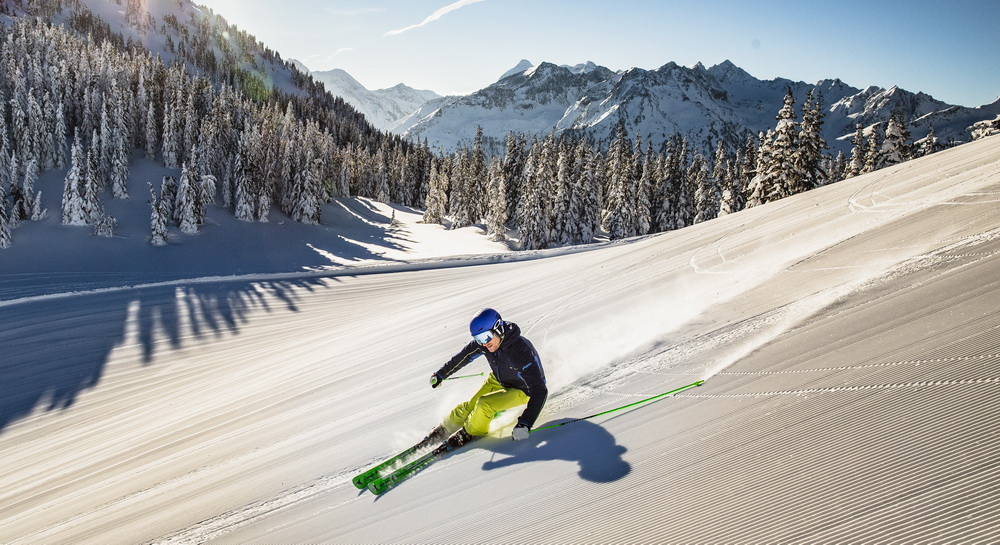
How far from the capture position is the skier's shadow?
4.40m

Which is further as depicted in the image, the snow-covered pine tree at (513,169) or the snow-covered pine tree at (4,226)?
the snow-covered pine tree at (513,169)

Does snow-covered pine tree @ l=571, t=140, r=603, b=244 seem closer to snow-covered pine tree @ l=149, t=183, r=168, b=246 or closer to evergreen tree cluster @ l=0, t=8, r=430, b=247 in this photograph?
evergreen tree cluster @ l=0, t=8, r=430, b=247

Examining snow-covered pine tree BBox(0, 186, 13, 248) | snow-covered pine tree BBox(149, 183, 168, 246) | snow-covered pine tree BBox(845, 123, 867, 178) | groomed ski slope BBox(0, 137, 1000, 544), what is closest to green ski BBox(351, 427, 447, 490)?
groomed ski slope BBox(0, 137, 1000, 544)

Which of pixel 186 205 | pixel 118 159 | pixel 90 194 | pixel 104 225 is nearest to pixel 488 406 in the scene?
pixel 104 225

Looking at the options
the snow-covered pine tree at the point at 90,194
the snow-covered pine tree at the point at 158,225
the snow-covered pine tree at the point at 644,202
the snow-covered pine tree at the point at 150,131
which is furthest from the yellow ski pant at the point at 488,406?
the snow-covered pine tree at the point at 150,131

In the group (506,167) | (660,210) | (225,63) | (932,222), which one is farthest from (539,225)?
(225,63)

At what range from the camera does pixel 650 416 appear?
5.14m

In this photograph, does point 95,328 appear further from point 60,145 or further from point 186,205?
point 60,145

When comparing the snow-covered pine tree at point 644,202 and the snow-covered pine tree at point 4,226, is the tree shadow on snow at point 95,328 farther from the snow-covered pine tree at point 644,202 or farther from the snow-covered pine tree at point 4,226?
the snow-covered pine tree at point 644,202

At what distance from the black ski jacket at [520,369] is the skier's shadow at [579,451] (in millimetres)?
274

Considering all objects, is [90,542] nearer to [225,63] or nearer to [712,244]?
[712,244]

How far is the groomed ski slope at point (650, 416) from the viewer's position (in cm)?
330

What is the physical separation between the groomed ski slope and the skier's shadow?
1.1 inches

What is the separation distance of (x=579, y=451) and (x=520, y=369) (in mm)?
1135
